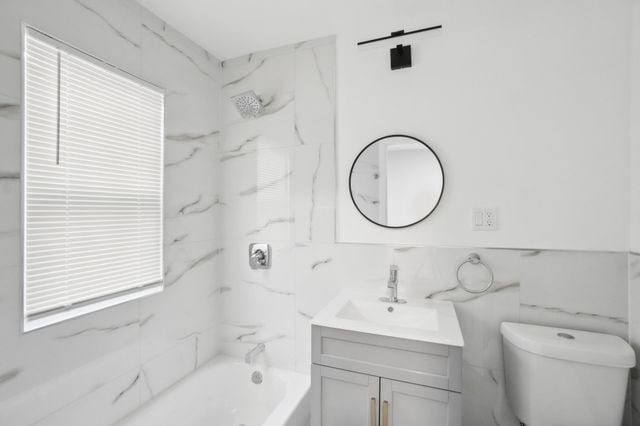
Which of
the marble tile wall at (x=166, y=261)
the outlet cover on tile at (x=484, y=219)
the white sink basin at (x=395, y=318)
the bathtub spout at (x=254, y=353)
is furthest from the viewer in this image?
the bathtub spout at (x=254, y=353)

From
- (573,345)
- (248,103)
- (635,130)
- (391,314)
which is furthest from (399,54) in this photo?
(573,345)

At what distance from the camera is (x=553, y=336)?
1280 mm

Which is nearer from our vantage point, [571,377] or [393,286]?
[571,377]

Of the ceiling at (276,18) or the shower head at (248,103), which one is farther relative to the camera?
the shower head at (248,103)

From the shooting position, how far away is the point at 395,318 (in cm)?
152

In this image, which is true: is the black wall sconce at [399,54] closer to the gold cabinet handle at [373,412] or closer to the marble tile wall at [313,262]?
the marble tile wall at [313,262]

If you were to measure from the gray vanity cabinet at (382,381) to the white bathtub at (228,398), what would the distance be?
346 millimetres

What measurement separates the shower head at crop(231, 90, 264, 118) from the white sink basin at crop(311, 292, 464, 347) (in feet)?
4.04

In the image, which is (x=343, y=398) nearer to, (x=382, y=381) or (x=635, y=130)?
(x=382, y=381)

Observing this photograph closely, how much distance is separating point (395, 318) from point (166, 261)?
1.26 metres

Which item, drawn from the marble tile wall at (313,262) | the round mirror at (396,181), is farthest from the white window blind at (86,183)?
the round mirror at (396,181)

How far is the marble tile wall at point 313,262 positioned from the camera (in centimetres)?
141

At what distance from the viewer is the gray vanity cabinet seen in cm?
114

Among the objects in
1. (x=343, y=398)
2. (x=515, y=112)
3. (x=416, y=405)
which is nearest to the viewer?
(x=416, y=405)
